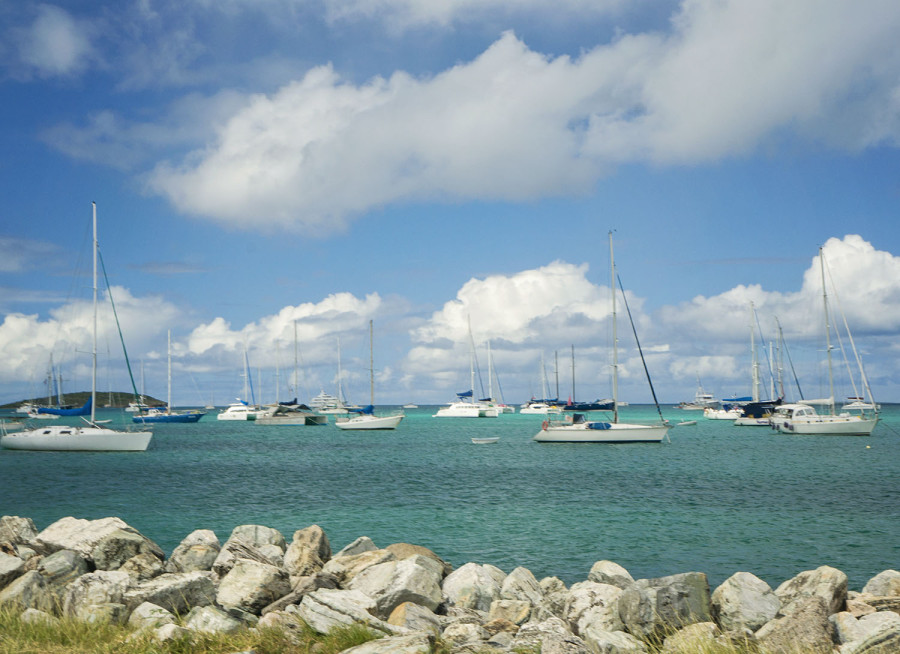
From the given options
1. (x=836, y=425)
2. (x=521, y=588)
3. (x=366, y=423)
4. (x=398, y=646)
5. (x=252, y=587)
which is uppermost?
(x=398, y=646)

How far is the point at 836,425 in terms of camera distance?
79.1m

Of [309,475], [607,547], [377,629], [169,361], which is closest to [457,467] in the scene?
[309,475]

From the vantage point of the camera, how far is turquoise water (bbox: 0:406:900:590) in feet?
77.1

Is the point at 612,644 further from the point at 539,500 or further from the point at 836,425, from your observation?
the point at 836,425

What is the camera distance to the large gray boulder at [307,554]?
15875 mm

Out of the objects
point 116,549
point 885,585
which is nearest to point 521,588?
point 885,585

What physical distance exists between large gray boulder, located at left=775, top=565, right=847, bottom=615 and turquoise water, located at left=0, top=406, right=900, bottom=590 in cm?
563

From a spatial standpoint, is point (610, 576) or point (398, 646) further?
point (610, 576)

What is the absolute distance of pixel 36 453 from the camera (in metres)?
63.7

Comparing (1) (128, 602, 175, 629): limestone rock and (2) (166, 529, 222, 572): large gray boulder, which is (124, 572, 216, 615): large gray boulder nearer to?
(1) (128, 602, 175, 629): limestone rock

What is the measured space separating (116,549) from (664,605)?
37.1 ft

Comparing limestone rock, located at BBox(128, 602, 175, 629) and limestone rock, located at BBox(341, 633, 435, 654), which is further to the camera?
limestone rock, located at BBox(128, 602, 175, 629)

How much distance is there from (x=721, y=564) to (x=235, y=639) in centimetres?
1609

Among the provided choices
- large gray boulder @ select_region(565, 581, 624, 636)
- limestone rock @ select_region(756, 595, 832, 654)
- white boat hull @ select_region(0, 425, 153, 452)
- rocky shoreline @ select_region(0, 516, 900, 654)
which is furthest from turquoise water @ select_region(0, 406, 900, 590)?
limestone rock @ select_region(756, 595, 832, 654)
